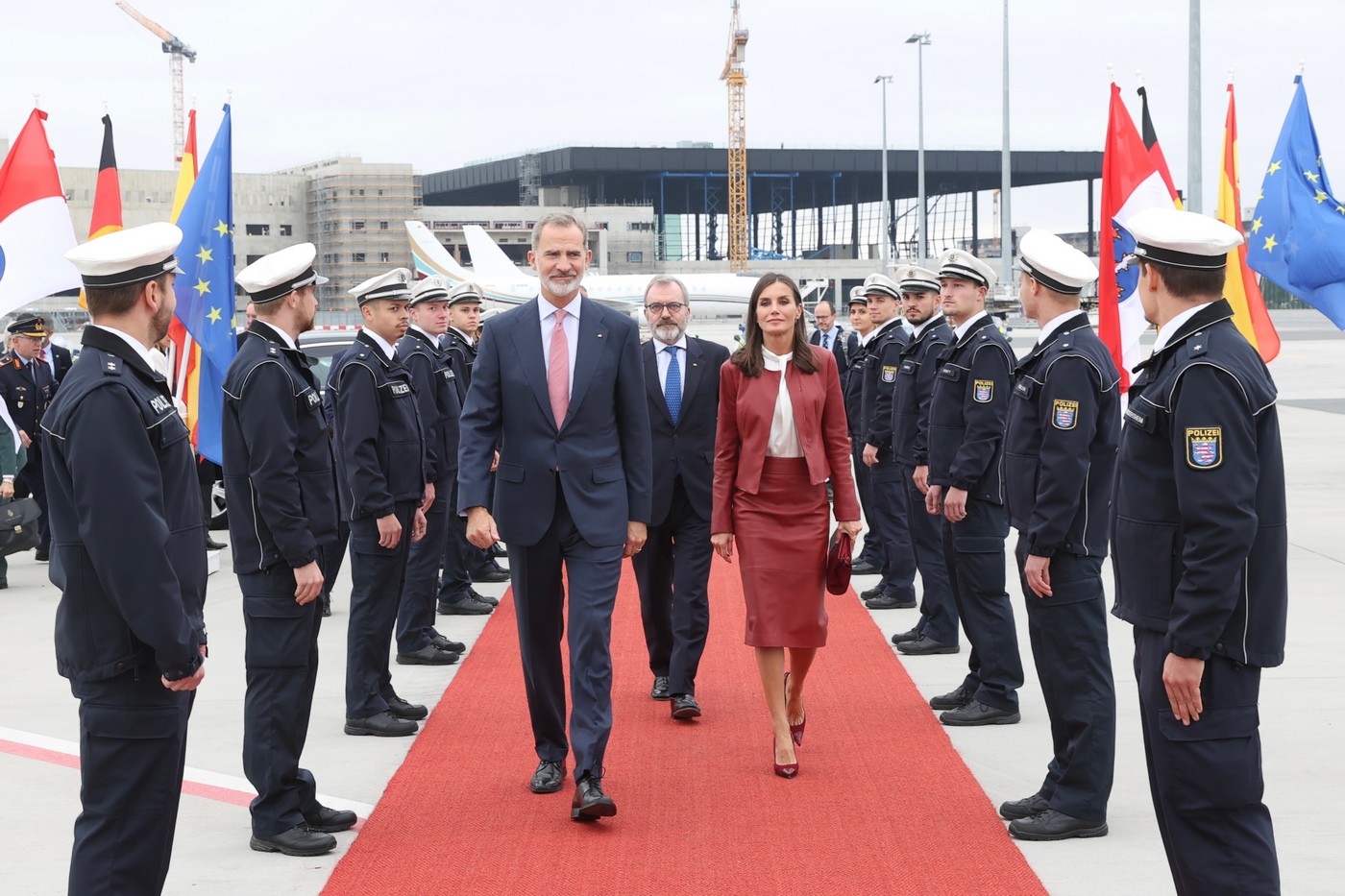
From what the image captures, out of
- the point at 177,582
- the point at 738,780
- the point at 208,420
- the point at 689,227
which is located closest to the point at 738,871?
the point at 738,780

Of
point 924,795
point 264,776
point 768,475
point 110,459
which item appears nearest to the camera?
point 110,459

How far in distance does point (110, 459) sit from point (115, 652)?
1.76ft

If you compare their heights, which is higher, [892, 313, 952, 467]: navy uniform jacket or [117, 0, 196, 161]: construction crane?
[117, 0, 196, 161]: construction crane

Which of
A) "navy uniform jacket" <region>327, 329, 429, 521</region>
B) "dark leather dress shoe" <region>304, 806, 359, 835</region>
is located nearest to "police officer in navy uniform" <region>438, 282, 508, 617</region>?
"navy uniform jacket" <region>327, 329, 429, 521</region>

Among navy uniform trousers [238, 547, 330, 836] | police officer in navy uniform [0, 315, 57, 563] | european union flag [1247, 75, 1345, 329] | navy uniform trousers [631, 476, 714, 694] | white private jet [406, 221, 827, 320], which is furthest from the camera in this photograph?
white private jet [406, 221, 827, 320]

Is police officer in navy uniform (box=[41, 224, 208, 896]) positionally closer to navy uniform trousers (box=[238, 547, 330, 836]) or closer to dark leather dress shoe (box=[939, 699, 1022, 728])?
navy uniform trousers (box=[238, 547, 330, 836])

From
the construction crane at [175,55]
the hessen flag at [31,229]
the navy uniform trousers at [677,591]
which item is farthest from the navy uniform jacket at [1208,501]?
the construction crane at [175,55]

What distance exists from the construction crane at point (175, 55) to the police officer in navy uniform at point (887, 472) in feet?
415

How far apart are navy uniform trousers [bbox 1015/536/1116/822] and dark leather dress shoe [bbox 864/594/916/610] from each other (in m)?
4.29

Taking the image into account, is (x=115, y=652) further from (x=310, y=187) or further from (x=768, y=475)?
(x=310, y=187)

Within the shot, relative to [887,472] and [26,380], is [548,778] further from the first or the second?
[26,380]

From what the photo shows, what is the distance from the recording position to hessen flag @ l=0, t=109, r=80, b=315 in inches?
358

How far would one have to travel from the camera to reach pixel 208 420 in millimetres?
10438

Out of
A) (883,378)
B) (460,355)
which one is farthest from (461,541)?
(883,378)
